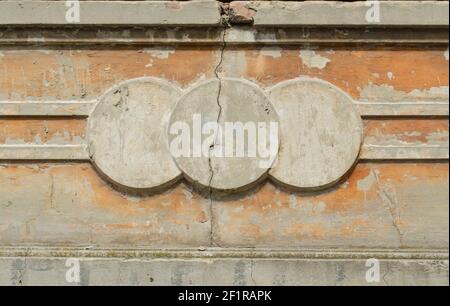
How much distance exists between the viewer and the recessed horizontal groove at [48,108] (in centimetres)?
408

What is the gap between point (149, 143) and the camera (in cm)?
405

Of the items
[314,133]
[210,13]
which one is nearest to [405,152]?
[314,133]

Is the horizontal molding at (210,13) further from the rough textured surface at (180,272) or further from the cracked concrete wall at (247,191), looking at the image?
the rough textured surface at (180,272)

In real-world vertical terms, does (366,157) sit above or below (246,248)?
above

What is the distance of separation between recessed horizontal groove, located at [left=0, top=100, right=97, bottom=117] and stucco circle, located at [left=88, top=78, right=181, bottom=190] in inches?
2.5

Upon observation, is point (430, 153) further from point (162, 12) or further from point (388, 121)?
point (162, 12)

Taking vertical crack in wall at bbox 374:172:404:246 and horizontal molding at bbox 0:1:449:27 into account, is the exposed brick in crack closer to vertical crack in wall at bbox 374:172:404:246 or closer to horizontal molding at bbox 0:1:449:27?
horizontal molding at bbox 0:1:449:27

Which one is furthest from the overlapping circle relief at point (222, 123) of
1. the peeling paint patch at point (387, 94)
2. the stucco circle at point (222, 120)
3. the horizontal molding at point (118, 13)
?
the horizontal molding at point (118, 13)

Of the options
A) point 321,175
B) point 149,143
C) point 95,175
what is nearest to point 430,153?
point 321,175

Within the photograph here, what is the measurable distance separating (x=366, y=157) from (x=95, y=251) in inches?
64.1

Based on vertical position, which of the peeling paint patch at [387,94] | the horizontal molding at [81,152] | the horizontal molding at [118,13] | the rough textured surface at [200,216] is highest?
the horizontal molding at [118,13]

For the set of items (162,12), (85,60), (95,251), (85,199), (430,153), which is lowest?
(95,251)

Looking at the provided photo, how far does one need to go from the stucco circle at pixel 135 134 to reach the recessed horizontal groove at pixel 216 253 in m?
0.38

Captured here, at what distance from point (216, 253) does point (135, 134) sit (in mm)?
817
